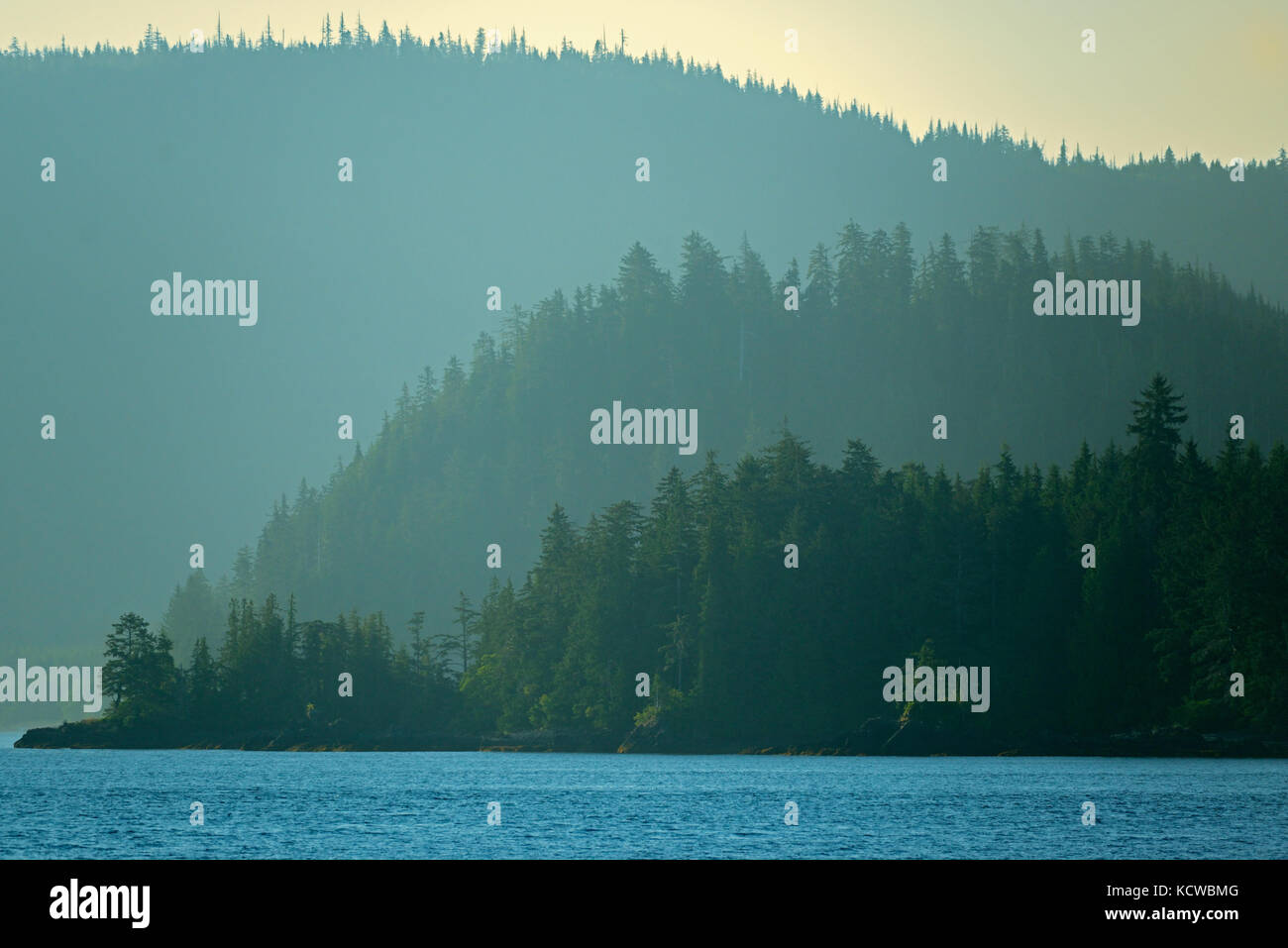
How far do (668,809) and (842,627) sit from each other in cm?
6155

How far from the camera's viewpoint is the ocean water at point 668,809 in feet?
212

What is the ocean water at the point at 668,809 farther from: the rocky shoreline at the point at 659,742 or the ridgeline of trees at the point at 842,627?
the ridgeline of trees at the point at 842,627

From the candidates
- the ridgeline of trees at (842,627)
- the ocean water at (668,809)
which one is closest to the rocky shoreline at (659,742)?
the ridgeline of trees at (842,627)

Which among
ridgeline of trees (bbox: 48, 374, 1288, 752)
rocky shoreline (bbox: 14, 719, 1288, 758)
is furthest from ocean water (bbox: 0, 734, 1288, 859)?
ridgeline of trees (bbox: 48, 374, 1288, 752)

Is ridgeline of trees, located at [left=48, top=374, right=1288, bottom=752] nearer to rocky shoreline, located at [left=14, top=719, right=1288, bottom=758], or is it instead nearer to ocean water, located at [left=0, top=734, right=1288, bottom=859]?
rocky shoreline, located at [left=14, top=719, right=1288, bottom=758]

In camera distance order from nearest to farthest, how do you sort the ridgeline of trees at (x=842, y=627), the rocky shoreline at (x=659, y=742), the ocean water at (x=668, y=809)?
the ocean water at (x=668, y=809)
the rocky shoreline at (x=659, y=742)
the ridgeline of trees at (x=842, y=627)

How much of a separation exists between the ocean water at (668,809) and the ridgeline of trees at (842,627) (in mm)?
9840

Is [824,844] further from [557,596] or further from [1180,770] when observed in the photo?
[557,596]

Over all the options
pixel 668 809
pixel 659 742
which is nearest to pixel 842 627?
pixel 659 742

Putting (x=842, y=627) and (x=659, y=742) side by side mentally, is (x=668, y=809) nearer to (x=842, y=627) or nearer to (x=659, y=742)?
(x=842, y=627)

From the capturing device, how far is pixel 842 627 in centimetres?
14012

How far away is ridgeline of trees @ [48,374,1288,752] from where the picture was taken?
12500cm
